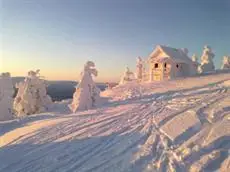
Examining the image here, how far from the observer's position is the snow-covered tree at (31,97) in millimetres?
33156

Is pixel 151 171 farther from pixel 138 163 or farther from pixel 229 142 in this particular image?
pixel 229 142

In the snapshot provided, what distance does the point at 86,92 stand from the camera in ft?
83.3

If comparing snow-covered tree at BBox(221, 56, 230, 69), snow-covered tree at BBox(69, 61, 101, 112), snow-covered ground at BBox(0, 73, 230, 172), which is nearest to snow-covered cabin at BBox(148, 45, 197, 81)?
snow-covered tree at BBox(69, 61, 101, 112)

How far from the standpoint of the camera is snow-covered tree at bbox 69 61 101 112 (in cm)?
2429

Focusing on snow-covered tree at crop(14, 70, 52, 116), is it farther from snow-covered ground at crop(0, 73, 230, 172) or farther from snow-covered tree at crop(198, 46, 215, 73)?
snow-covered tree at crop(198, 46, 215, 73)

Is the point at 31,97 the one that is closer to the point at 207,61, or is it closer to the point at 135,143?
the point at 135,143

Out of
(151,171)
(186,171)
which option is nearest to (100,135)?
(151,171)

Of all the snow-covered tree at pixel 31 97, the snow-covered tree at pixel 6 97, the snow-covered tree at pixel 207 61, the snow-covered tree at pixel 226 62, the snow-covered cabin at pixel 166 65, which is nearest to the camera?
the snow-covered tree at pixel 6 97

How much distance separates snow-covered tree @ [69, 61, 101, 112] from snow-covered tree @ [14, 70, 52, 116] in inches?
397

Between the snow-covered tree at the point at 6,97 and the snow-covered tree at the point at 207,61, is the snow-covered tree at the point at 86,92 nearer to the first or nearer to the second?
the snow-covered tree at the point at 6,97

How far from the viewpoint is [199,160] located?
8.87 meters

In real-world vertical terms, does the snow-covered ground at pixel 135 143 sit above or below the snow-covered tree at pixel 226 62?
below

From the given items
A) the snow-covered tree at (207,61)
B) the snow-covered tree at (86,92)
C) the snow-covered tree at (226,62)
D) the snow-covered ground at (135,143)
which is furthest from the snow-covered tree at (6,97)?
the snow-covered tree at (226,62)

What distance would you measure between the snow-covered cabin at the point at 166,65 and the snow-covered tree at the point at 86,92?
1455 centimetres
